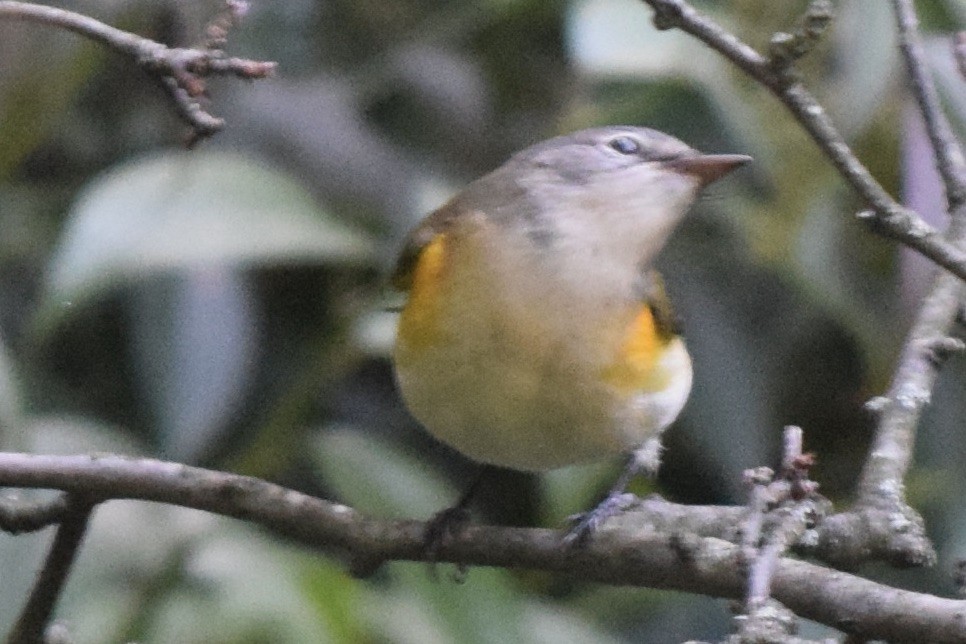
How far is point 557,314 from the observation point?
4.70 ft

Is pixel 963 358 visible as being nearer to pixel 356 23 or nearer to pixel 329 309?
pixel 329 309

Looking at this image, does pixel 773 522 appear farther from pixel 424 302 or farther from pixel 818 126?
pixel 424 302

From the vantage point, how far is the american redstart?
141 centimetres

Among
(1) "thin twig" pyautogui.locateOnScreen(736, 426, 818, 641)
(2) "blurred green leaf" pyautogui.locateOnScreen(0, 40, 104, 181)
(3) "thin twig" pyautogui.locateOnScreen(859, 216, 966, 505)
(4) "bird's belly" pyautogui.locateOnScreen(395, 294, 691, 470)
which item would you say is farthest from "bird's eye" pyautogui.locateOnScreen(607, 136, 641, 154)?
(2) "blurred green leaf" pyautogui.locateOnScreen(0, 40, 104, 181)

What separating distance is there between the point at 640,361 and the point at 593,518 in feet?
0.57

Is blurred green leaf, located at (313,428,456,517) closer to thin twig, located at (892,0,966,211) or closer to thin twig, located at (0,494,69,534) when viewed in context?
thin twig, located at (0,494,69,534)

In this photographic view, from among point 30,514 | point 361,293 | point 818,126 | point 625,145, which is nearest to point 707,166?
point 625,145

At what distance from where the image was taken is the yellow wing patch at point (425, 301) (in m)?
1.45

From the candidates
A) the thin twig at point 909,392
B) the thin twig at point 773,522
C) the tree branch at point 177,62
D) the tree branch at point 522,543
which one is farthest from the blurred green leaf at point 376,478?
the thin twig at point 773,522

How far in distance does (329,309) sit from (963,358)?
3.85ft

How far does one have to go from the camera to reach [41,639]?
1.30 metres

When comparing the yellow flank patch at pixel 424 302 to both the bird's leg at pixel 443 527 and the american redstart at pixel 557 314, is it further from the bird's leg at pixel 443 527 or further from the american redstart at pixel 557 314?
the bird's leg at pixel 443 527

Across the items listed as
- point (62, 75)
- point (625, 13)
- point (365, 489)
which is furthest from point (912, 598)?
point (62, 75)

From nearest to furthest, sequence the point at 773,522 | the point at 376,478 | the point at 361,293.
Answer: the point at 773,522, the point at 376,478, the point at 361,293
